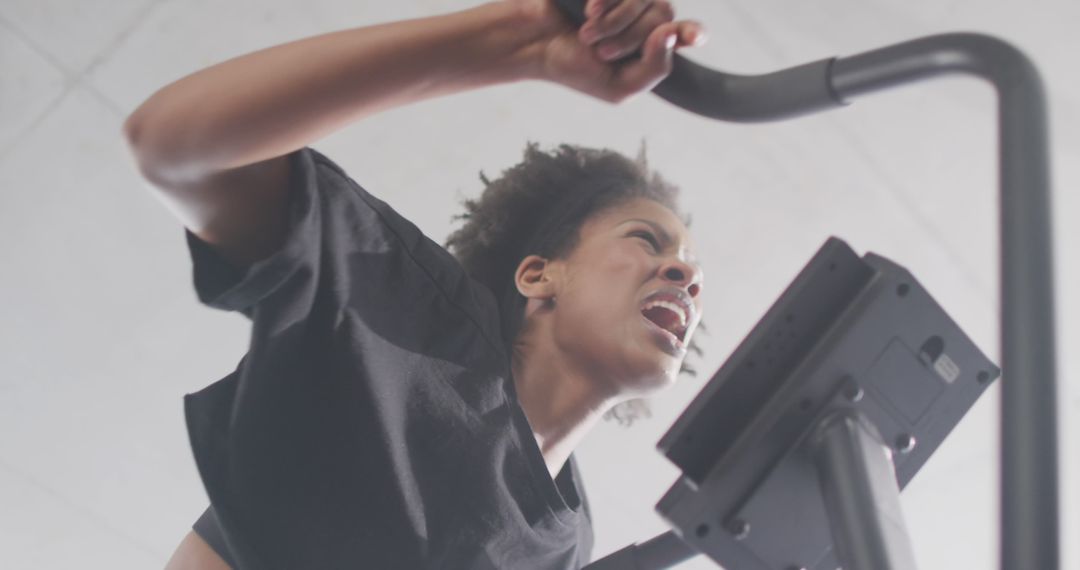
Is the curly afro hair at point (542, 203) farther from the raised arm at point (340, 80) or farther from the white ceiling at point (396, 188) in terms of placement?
the raised arm at point (340, 80)

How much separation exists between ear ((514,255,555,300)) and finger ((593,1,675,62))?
688 mm

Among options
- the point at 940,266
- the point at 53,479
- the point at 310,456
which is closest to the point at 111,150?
the point at 53,479

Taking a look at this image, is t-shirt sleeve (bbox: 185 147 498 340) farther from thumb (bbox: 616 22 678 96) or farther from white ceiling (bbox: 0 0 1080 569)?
white ceiling (bbox: 0 0 1080 569)

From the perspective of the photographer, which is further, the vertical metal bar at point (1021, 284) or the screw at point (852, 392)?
the screw at point (852, 392)

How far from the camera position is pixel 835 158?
1820mm

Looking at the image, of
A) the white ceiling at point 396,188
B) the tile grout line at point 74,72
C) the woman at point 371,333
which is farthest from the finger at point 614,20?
the tile grout line at point 74,72

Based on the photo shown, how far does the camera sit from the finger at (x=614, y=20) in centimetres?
71

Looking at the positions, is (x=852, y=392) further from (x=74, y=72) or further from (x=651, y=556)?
(x=74, y=72)

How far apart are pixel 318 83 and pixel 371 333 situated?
0.25m

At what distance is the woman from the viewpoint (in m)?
0.76

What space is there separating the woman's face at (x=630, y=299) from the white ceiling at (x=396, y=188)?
0.42 m

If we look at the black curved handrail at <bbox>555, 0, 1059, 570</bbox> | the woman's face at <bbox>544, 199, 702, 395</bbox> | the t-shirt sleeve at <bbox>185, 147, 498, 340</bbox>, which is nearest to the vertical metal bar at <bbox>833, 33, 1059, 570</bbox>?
the black curved handrail at <bbox>555, 0, 1059, 570</bbox>

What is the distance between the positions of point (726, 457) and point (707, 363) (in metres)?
1.23

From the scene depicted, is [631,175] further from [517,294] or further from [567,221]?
[517,294]
